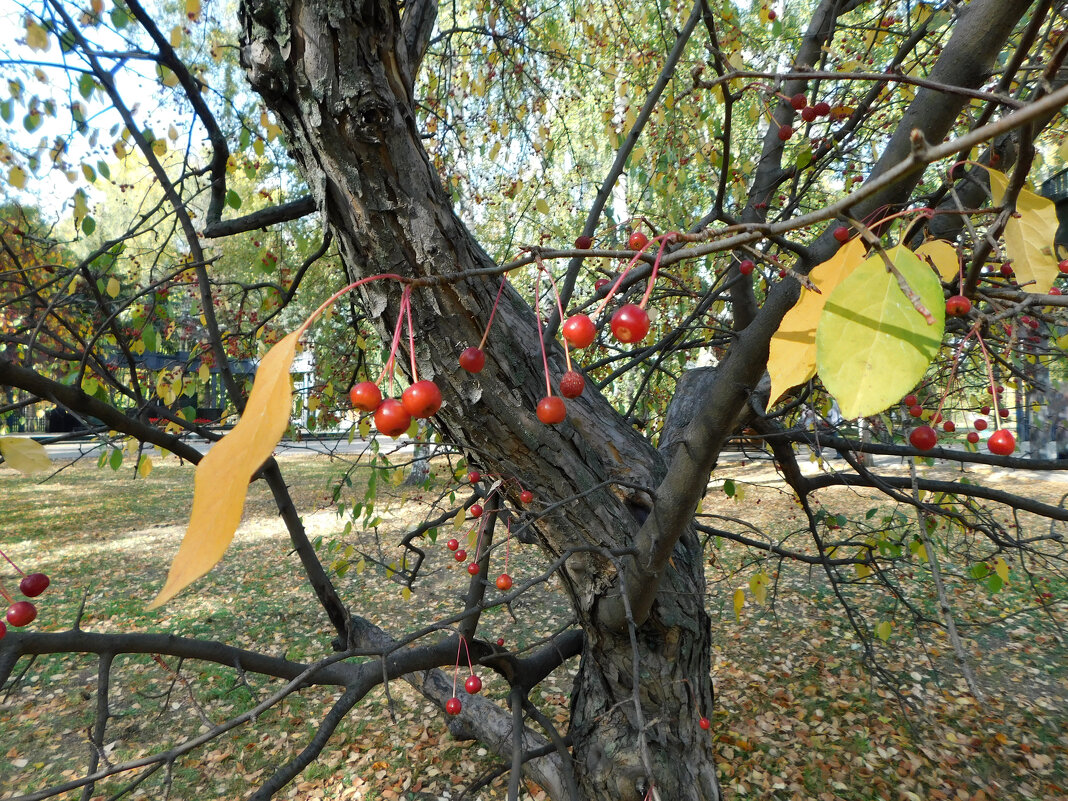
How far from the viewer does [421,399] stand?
69 cm

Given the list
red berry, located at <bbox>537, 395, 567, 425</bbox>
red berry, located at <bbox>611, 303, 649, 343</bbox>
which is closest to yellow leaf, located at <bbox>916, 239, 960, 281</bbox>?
red berry, located at <bbox>611, 303, 649, 343</bbox>

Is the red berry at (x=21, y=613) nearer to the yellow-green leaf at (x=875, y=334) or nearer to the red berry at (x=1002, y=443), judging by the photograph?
the yellow-green leaf at (x=875, y=334)

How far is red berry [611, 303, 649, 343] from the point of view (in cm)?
66

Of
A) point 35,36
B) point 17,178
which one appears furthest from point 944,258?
point 17,178

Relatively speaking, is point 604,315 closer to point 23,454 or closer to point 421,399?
point 421,399

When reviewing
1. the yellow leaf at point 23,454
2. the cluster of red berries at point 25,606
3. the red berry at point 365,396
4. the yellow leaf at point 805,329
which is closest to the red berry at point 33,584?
the cluster of red berries at point 25,606

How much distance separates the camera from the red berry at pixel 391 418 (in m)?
0.63

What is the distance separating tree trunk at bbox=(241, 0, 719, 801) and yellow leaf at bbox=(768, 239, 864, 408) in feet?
2.38

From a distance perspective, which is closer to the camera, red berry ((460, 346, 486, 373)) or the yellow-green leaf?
the yellow-green leaf

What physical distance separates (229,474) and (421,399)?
282mm

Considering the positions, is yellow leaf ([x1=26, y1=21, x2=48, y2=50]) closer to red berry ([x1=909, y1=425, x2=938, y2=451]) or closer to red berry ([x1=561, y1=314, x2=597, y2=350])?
red berry ([x1=561, y1=314, x2=597, y2=350])

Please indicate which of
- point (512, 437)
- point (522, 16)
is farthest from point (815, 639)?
point (522, 16)

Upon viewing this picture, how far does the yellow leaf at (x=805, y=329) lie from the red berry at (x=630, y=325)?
0.15 metres

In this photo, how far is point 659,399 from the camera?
4.99m
